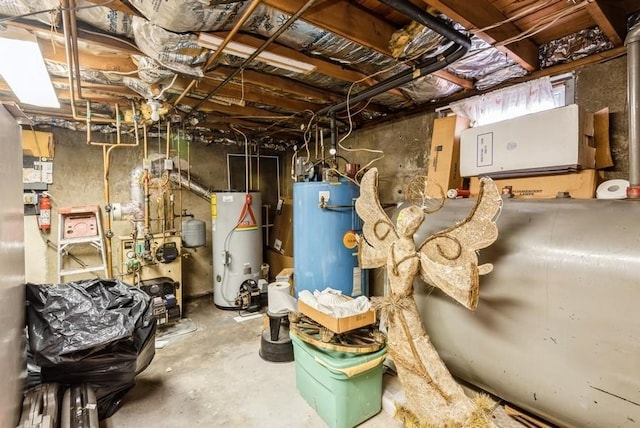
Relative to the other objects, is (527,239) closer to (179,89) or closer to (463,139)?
(463,139)

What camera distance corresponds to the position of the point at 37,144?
334 cm

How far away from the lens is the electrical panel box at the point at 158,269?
10.8 feet

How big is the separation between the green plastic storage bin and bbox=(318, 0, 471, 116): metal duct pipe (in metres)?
1.80

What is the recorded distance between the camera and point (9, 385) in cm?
132

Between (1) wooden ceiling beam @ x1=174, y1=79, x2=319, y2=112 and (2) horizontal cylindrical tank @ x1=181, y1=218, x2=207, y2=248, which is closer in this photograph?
(1) wooden ceiling beam @ x1=174, y1=79, x2=319, y2=112

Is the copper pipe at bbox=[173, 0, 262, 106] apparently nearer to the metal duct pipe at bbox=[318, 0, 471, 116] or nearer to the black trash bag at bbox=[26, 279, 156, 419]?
the metal duct pipe at bbox=[318, 0, 471, 116]

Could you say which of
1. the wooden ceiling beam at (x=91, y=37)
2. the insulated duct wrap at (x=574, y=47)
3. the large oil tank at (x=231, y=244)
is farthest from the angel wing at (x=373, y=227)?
the large oil tank at (x=231, y=244)

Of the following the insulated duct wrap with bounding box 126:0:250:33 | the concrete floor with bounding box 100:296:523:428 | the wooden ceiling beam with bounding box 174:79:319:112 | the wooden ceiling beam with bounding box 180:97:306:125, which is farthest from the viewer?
the wooden ceiling beam with bounding box 180:97:306:125

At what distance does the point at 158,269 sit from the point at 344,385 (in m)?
2.68

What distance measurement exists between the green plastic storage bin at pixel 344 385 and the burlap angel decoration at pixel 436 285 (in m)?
0.22

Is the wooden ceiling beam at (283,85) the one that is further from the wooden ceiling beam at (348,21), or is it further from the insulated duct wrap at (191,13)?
the wooden ceiling beam at (348,21)

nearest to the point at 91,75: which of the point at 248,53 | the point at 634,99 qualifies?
the point at 248,53

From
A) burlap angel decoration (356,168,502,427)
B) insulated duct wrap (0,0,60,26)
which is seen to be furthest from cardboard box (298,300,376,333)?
insulated duct wrap (0,0,60,26)

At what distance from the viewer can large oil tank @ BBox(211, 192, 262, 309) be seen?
3.85 metres
